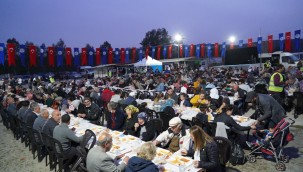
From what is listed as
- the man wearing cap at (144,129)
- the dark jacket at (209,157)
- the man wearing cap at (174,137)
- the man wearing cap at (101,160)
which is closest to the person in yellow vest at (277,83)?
the man wearing cap at (174,137)

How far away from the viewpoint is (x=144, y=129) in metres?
5.32

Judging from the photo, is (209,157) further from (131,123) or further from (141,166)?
(131,123)

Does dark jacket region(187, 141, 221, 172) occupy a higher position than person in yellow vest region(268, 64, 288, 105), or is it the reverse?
person in yellow vest region(268, 64, 288, 105)

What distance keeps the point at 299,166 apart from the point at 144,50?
924 inches

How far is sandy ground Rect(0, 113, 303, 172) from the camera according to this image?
472 cm

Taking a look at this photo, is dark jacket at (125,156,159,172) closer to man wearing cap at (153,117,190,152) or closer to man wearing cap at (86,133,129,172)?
man wearing cap at (86,133,129,172)

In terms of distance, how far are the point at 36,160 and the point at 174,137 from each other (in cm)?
382

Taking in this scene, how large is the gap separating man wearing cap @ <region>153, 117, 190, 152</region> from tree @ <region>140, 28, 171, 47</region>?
81.0 metres

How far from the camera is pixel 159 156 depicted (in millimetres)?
3717

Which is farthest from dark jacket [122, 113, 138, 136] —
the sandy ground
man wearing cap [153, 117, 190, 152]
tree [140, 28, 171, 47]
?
tree [140, 28, 171, 47]

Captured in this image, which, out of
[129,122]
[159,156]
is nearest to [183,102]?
[129,122]

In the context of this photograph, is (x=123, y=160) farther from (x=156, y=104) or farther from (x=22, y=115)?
Answer: (x=22, y=115)

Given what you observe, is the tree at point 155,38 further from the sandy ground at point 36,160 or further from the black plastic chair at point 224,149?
the black plastic chair at point 224,149

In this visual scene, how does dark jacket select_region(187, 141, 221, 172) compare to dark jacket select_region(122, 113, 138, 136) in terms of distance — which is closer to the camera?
dark jacket select_region(187, 141, 221, 172)
